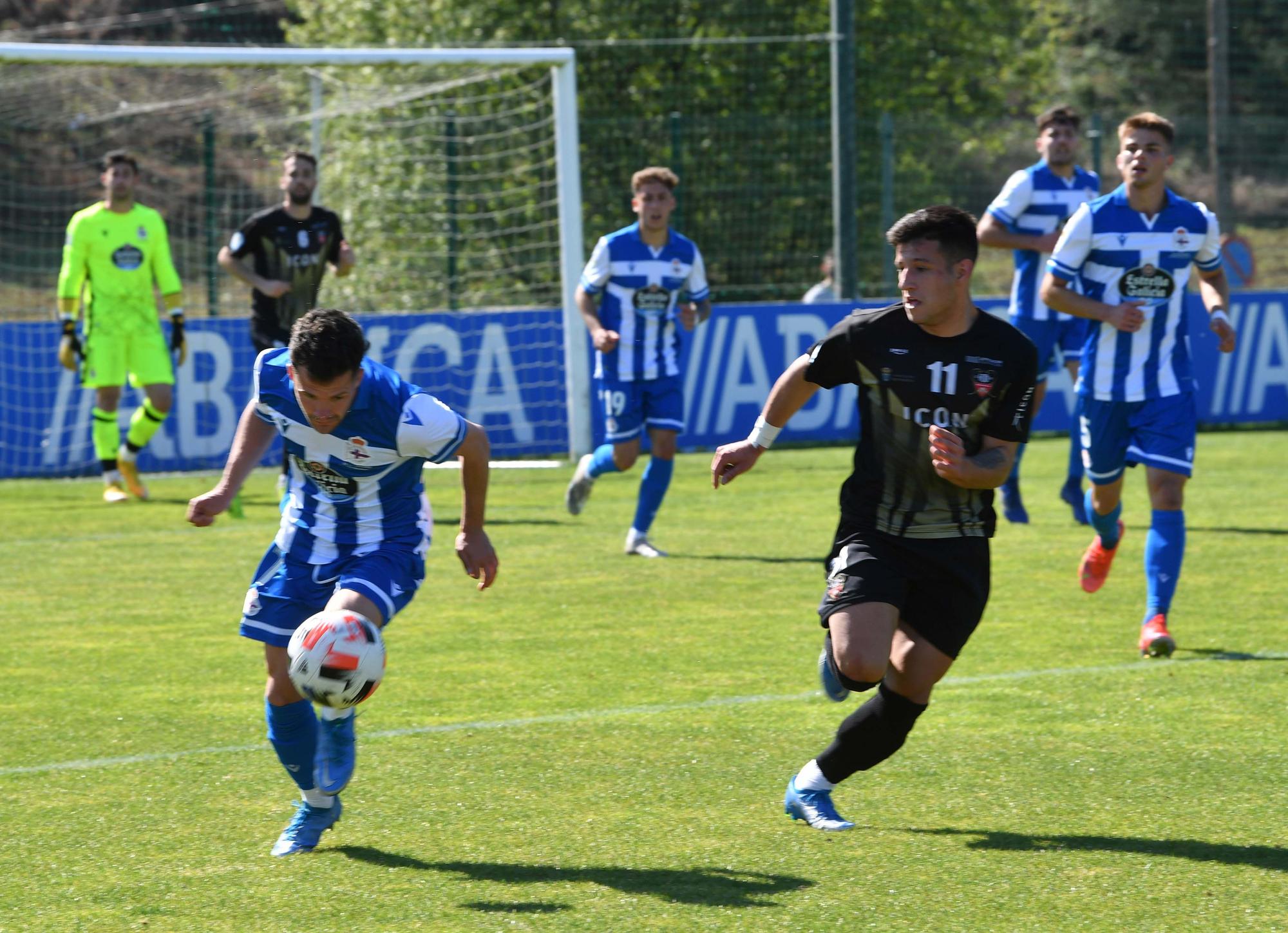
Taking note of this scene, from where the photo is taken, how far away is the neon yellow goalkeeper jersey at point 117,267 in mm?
12453

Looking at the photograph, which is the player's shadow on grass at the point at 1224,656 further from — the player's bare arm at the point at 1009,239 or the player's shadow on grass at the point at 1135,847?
the player's bare arm at the point at 1009,239

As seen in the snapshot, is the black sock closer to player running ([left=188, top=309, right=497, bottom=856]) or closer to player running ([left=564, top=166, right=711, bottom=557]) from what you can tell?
player running ([left=188, top=309, right=497, bottom=856])

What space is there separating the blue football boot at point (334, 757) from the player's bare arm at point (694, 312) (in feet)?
18.7

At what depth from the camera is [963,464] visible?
181 inches

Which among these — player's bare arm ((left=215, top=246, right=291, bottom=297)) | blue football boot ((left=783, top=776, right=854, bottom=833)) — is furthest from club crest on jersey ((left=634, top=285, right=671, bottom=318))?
blue football boot ((left=783, top=776, right=854, bottom=833))

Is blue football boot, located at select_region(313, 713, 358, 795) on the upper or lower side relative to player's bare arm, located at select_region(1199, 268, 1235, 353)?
lower

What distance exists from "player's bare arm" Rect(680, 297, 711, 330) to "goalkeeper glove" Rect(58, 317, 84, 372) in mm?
4738

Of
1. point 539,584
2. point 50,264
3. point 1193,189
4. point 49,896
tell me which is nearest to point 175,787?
point 49,896

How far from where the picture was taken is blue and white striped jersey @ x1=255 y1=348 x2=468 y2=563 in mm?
4719

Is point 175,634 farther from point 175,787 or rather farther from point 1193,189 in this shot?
point 1193,189

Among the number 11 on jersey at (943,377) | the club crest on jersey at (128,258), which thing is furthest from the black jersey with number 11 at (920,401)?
the club crest on jersey at (128,258)

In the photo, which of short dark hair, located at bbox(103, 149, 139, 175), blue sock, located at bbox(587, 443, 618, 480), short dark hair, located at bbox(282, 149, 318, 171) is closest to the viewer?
blue sock, located at bbox(587, 443, 618, 480)

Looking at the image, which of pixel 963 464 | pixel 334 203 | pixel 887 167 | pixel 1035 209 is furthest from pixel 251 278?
pixel 887 167

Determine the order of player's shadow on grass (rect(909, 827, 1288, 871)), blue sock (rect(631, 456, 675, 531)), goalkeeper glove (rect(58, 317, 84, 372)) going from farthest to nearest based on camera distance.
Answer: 1. goalkeeper glove (rect(58, 317, 84, 372))
2. blue sock (rect(631, 456, 675, 531))
3. player's shadow on grass (rect(909, 827, 1288, 871))
